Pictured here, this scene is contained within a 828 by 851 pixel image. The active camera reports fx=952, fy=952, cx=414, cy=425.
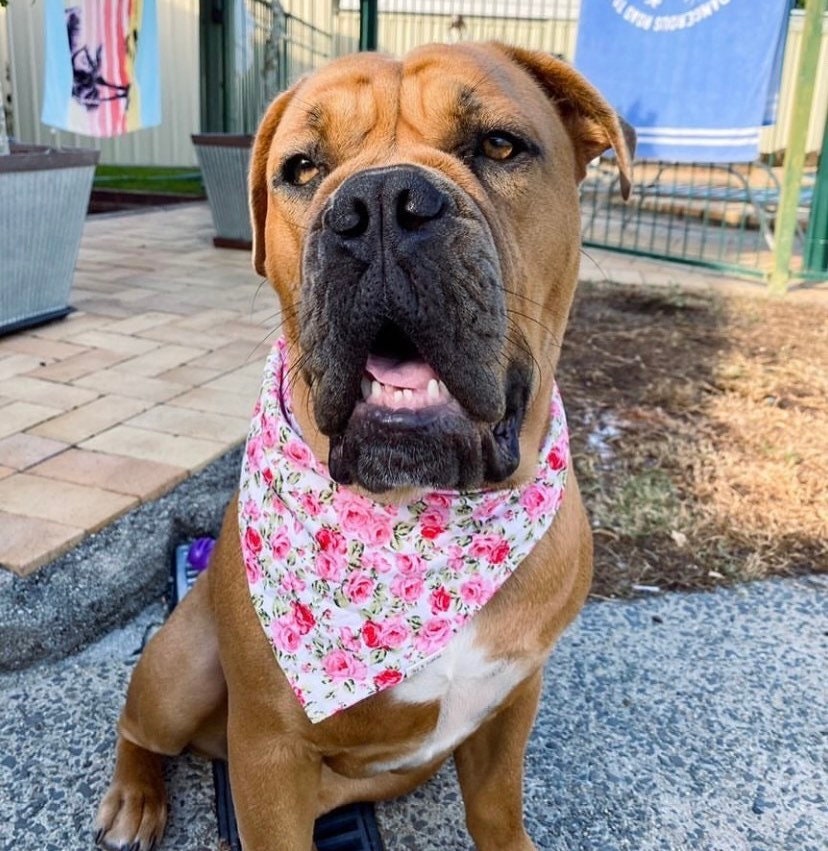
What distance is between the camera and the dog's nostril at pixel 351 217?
4.64 feet

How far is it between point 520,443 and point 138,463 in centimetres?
169

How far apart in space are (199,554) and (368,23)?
19.9 feet

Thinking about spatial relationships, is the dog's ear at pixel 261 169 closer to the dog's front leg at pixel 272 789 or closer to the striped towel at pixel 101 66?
the dog's front leg at pixel 272 789

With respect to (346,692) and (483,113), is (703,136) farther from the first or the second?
(346,692)

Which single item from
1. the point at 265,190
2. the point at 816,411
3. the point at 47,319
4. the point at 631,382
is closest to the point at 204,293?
the point at 47,319

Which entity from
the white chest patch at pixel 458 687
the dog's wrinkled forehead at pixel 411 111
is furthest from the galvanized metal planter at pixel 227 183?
the white chest patch at pixel 458 687

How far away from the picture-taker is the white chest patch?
1.74m

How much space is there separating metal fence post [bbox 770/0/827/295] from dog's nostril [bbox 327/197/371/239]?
17.6 feet

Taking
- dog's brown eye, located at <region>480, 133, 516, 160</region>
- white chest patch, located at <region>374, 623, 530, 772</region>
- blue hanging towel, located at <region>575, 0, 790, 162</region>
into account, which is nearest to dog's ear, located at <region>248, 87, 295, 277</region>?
dog's brown eye, located at <region>480, 133, 516, 160</region>

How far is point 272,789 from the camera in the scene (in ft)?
5.64

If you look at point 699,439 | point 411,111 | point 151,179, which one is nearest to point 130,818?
point 411,111

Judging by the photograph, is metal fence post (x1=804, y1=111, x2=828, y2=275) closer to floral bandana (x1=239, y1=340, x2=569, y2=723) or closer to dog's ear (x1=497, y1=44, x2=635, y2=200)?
dog's ear (x1=497, y1=44, x2=635, y2=200)

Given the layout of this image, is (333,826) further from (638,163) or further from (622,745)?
(638,163)

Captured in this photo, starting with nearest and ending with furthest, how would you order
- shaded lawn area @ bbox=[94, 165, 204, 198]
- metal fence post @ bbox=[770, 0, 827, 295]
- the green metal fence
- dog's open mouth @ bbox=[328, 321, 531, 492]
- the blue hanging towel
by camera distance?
dog's open mouth @ bbox=[328, 321, 531, 492], metal fence post @ bbox=[770, 0, 827, 295], the blue hanging towel, the green metal fence, shaded lawn area @ bbox=[94, 165, 204, 198]
